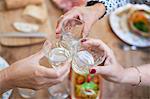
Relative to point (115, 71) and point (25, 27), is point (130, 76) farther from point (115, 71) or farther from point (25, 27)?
point (25, 27)

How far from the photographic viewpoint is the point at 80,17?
1.06 m

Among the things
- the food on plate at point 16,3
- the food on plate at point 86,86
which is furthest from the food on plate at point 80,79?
the food on plate at point 16,3

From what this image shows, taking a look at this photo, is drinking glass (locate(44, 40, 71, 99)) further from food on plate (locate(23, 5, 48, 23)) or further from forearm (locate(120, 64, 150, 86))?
food on plate (locate(23, 5, 48, 23))

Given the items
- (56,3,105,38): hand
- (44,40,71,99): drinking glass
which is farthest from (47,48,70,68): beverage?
(56,3,105,38): hand

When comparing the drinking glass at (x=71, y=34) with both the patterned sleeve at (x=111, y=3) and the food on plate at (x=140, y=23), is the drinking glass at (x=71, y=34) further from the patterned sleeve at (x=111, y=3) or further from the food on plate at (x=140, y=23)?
the food on plate at (x=140, y=23)

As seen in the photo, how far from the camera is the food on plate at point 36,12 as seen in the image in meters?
1.31

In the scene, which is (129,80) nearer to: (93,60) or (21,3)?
(93,60)

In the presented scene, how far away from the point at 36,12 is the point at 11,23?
104mm

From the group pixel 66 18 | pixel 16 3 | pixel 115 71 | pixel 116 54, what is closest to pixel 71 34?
pixel 66 18

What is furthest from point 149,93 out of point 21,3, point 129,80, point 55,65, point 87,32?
point 21,3

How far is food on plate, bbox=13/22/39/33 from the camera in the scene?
4.23ft

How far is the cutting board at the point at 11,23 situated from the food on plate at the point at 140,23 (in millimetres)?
301

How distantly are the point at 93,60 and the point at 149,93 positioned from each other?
31cm

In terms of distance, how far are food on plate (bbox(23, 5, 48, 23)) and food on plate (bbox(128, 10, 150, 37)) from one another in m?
0.32
